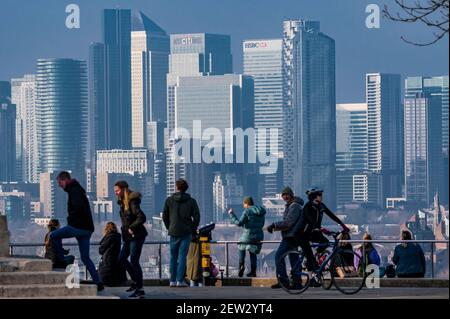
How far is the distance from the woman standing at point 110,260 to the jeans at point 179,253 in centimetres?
83

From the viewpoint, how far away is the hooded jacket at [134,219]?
2320 cm

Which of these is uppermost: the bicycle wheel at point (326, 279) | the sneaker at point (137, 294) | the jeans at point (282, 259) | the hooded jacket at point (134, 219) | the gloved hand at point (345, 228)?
the hooded jacket at point (134, 219)

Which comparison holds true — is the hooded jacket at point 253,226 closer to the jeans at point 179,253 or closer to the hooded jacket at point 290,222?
the jeans at point 179,253

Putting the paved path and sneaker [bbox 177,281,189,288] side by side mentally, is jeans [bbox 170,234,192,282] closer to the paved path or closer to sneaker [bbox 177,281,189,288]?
sneaker [bbox 177,281,189,288]

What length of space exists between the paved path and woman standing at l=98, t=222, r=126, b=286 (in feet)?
1.85

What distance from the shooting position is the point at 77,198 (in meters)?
22.2

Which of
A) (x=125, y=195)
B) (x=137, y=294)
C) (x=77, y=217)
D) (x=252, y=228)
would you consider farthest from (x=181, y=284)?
(x=252, y=228)

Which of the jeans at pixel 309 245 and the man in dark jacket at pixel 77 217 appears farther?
the jeans at pixel 309 245

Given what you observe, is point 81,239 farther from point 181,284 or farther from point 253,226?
point 253,226

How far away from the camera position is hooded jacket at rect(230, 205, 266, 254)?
3008 cm

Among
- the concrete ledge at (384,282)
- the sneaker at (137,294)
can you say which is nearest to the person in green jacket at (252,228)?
the concrete ledge at (384,282)
